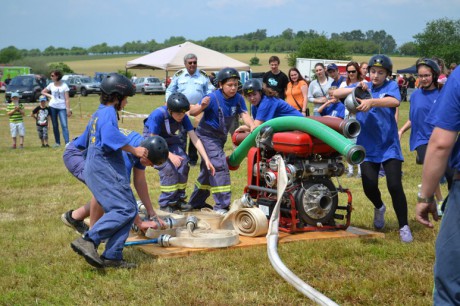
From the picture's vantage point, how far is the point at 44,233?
7.22 metres

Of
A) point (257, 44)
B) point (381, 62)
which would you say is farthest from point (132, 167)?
point (257, 44)

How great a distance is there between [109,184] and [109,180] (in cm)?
4

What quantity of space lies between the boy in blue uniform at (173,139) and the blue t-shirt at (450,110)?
440cm

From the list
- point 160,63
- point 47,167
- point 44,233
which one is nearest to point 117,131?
point 44,233

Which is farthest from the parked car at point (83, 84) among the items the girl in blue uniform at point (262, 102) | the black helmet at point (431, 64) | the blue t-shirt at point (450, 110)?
the blue t-shirt at point (450, 110)

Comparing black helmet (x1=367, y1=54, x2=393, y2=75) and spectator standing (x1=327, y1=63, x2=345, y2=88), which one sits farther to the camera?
spectator standing (x1=327, y1=63, x2=345, y2=88)

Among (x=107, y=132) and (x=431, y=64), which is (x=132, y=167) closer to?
(x=107, y=132)

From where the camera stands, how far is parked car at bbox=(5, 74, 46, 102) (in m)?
40.8

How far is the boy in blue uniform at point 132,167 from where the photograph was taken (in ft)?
18.8

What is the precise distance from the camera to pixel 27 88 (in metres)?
41.2

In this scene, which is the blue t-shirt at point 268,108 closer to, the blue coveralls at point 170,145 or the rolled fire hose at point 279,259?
the blue coveralls at point 170,145

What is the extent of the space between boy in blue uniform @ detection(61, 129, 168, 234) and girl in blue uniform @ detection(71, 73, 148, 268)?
0.15m

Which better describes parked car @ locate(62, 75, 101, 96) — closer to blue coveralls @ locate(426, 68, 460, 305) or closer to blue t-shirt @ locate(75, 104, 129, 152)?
blue t-shirt @ locate(75, 104, 129, 152)

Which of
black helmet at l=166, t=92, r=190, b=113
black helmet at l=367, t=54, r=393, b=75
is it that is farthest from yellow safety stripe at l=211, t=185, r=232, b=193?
black helmet at l=367, t=54, r=393, b=75
